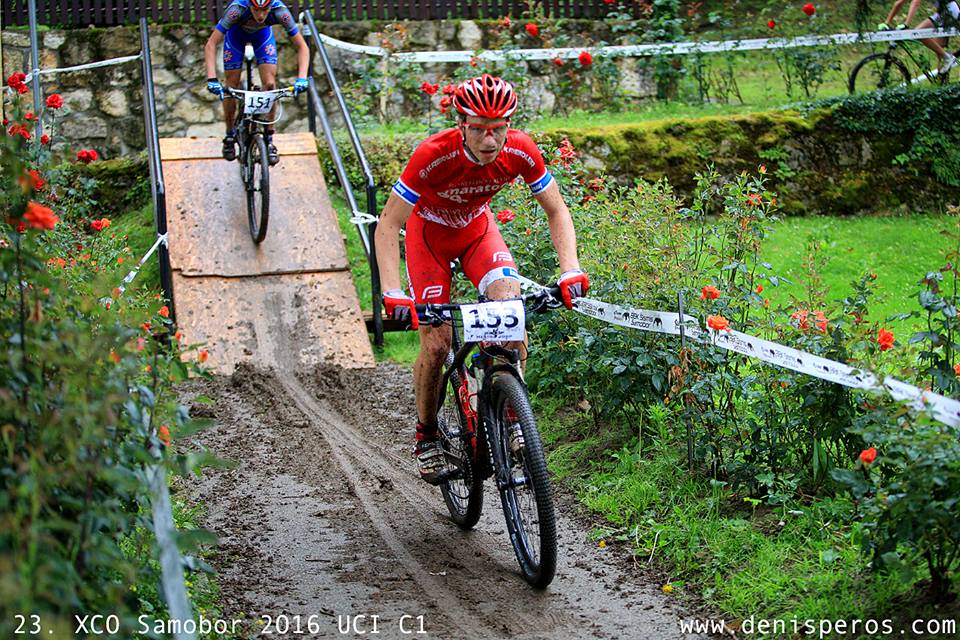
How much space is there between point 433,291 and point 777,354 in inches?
65.2

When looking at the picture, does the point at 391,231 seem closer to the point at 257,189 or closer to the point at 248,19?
the point at 257,189

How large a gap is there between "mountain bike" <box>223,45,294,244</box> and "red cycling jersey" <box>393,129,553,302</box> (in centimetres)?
386

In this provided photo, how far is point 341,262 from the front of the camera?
364 inches

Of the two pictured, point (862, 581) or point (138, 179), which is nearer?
point (862, 581)

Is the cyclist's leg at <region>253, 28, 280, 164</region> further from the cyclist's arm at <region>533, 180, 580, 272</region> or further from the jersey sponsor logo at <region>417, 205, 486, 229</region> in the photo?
the cyclist's arm at <region>533, 180, 580, 272</region>

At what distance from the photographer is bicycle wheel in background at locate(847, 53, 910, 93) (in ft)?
40.7

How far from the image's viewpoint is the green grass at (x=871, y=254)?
344 inches

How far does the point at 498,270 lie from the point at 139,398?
6.99 feet

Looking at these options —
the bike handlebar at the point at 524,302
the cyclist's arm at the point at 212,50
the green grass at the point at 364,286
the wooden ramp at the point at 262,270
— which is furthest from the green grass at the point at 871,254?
the cyclist's arm at the point at 212,50

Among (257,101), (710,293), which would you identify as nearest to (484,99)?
(710,293)

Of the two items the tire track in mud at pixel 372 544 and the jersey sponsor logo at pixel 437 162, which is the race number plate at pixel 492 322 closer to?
the jersey sponsor logo at pixel 437 162

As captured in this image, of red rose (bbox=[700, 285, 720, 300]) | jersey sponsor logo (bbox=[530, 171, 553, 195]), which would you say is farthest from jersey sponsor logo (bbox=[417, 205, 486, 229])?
red rose (bbox=[700, 285, 720, 300])

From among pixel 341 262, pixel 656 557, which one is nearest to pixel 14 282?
pixel 656 557

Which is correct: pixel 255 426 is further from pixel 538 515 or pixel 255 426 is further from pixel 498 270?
pixel 538 515
